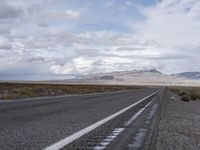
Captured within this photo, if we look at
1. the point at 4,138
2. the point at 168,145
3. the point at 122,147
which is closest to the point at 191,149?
the point at 168,145

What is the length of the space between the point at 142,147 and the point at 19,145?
2.50 metres

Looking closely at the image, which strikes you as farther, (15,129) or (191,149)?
(15,129)

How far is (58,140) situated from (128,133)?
8.32ft

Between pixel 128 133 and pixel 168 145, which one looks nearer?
pixel 168 145

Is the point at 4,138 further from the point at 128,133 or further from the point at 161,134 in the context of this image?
the point at 161,134

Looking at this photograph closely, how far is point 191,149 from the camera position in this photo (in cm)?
919

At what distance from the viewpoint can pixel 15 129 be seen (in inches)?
466

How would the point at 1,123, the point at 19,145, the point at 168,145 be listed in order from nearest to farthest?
the point at 19,145 < the point at 168,145 < the point at 1,123

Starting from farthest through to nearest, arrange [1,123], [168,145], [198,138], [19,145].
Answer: [1,123] → [198,138] → [168,145] → [19,145]

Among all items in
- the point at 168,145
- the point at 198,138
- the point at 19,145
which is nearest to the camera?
the point at 19,145

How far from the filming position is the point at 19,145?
8789 millimetres

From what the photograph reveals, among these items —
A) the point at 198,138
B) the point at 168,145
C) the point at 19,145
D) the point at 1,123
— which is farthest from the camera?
the point at 1,123

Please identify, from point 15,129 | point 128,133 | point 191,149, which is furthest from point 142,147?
point 15,129

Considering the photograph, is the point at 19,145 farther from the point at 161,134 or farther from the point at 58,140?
the point at 161,134
